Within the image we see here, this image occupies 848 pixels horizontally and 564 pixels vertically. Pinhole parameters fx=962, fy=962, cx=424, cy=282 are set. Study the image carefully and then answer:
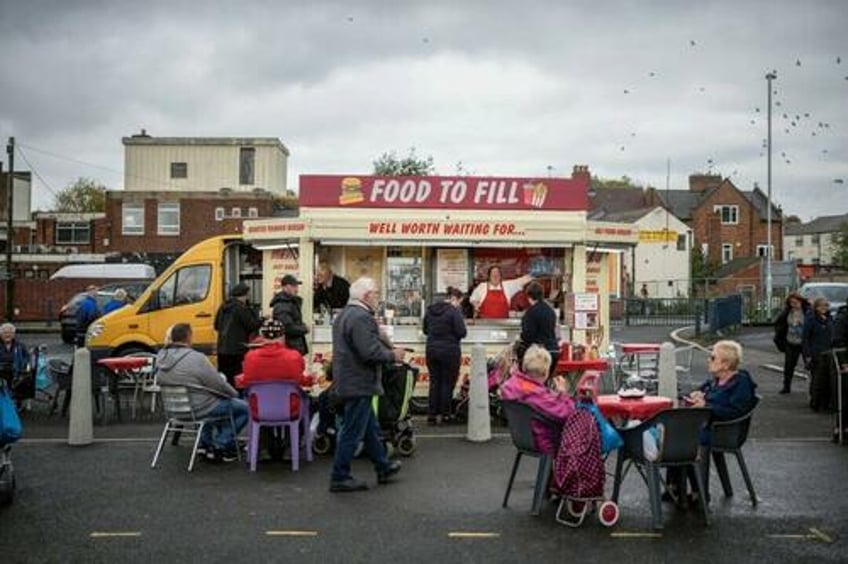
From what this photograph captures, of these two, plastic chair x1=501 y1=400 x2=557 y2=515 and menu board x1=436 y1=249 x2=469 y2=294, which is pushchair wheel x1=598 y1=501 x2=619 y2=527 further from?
menu board x1=436 y1=249 x2=469 y2=294

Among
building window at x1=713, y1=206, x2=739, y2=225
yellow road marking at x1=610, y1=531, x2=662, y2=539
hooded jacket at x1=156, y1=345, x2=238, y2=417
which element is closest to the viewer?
yellow road marking at x1=610, y1=531, x2=662, y2=539

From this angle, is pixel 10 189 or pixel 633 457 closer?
pixel 633 457

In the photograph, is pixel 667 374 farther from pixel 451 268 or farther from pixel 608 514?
pixel 608 514

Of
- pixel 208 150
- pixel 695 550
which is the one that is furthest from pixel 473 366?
pixel 208 150

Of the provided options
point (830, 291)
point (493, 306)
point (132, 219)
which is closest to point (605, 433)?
point (493, 306)

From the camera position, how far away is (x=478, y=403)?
1084cm

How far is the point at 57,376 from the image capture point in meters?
12.8

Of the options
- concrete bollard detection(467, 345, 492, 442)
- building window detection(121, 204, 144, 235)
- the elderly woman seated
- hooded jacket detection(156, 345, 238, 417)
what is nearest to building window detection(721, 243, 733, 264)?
building window detection(121, 204, 144, 235)

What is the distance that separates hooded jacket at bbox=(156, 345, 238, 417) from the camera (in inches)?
368

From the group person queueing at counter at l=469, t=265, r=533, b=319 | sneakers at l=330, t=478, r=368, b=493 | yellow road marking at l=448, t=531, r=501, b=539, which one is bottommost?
yellow road marking at l=448, t=531, r=501, b=539

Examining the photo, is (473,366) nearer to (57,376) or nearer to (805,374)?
(57,376)

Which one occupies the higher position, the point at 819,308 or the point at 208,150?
the point at 208,150

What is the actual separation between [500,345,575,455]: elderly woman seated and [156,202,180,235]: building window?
1695 inches

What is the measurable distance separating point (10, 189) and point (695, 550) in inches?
1340
